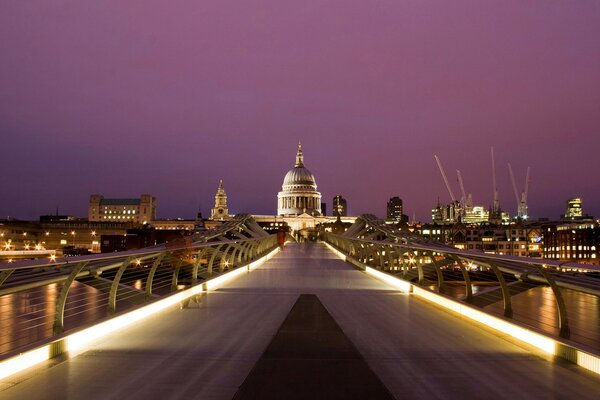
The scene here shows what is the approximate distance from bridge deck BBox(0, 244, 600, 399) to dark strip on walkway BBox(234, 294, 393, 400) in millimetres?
114

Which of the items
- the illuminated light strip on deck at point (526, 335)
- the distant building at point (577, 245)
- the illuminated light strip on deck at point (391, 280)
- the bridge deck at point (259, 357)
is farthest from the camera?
the distant building at point (577, 245)

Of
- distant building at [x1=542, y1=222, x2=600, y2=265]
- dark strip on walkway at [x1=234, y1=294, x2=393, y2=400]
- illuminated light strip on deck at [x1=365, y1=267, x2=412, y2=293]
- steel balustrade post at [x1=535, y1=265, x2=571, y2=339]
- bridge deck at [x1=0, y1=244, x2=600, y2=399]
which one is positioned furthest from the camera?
distant building at [x1=542, y1=222, x2=600, y2=265]

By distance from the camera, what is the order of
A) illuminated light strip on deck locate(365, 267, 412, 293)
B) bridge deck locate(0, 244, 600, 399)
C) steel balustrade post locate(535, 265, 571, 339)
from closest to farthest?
bridge deck locate(0, 244, 600, 399), steel balustrade post locate(535, 265, 571, 339), illuminated light strip on deck locate(365, 267, 412, 293)

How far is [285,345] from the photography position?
649cm

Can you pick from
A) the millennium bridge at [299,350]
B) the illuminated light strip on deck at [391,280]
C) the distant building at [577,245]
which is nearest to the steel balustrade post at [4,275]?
the millennium bridge at [299,350]

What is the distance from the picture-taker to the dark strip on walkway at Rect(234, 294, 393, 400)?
4.66 m

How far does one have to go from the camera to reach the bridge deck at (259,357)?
4.81 metres

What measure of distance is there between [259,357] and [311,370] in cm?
80

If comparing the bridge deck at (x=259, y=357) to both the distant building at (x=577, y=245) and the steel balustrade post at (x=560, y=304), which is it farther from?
the distant building at (x=577, y=245)

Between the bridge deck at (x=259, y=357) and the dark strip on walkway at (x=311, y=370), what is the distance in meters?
0.11

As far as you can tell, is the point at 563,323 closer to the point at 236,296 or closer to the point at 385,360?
the point at 385,360

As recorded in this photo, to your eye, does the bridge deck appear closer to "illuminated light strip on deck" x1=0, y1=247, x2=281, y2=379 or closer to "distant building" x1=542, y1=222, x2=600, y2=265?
"illuminated light strip on deck" x1=0, y1=247, x2=281, y2=379

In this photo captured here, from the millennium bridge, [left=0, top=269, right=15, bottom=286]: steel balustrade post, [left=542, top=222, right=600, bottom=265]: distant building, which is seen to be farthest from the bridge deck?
[left=542, top=222, right=600, bottom=265]: distant building

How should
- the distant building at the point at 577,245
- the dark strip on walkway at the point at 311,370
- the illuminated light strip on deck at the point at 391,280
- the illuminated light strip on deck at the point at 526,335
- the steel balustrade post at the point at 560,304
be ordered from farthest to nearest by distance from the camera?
the distant building at the point at 577,245 → the illuminated light strip on deck at the point at 391,280 → the steel balustrade post at the point at 560,304 → the illuminated light strip on deck at the point at 526,335 → the dark strip on walkway at the point at 311,370
